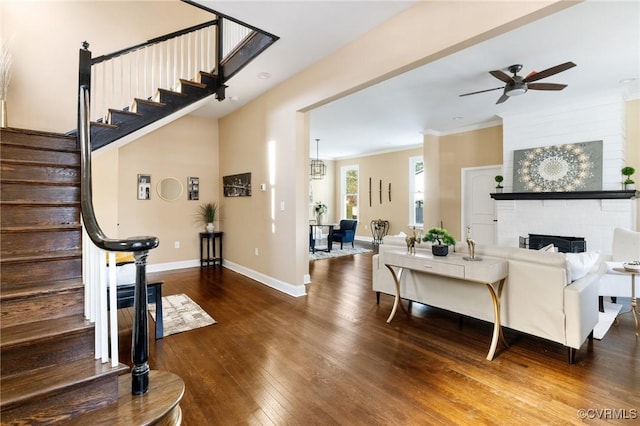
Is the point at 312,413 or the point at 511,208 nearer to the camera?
the point at 312,413

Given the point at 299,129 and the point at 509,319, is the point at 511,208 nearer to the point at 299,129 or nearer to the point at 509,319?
the point at 509,319

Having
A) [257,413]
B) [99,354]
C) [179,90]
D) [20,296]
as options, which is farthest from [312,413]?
[179,90]

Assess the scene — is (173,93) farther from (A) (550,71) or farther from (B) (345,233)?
(B) (345,233)

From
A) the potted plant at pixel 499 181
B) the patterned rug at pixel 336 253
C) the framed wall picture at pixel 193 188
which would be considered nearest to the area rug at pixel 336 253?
the patterned rug at pixel 336 253

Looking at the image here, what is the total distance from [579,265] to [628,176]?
10.9 ft

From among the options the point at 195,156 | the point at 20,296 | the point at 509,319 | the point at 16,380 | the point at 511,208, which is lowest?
the point at 509,319

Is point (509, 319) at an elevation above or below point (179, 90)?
below

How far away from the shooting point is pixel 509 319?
2654mm

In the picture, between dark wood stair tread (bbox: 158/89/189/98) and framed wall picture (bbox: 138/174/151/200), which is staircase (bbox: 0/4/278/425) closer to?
dark wood stair tread (bbox: 158/89/189/98)

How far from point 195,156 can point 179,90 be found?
6.39 feet

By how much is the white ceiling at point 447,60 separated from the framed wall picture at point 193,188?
127cm

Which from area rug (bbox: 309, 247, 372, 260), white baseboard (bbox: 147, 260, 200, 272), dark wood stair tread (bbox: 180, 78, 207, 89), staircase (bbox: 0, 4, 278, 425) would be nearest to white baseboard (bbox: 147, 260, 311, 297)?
white baseboard (bbox: 147, 260, 200, 272)

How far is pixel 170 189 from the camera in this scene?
572cm

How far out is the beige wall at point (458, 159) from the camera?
6.34 metres
